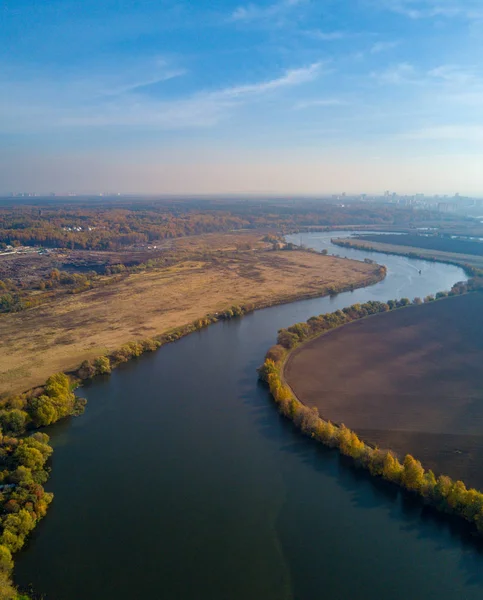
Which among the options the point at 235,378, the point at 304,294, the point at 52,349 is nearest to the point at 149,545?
the point at 235,378

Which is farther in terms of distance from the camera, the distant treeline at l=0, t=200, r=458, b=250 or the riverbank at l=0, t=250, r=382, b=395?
the distant treeline at l=0, t=200, r=458, b=250

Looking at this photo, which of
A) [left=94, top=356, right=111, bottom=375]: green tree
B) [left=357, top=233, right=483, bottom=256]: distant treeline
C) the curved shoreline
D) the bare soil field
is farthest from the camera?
[left=357, top=233, right=483, bottom=256]: distant treeline

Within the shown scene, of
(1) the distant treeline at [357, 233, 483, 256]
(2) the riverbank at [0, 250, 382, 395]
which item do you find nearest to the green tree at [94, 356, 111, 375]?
(2) the riverbank at [0, 250, 382, 395]

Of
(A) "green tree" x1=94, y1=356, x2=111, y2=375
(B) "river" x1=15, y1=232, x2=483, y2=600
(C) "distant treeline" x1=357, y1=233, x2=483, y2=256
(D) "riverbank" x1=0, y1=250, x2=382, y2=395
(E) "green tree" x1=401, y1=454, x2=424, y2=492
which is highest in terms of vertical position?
(C) "distant treeline" x1=357, y1=233, x2=483, y2=256

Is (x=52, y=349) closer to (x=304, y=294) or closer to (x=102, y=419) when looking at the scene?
(x=102, y=419)

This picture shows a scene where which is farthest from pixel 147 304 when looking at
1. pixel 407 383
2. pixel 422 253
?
pixel 422 253

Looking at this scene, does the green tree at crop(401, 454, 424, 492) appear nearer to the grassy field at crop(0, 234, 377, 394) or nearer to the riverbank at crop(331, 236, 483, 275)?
the grassy field at crop(0, 234, 377, 394)
